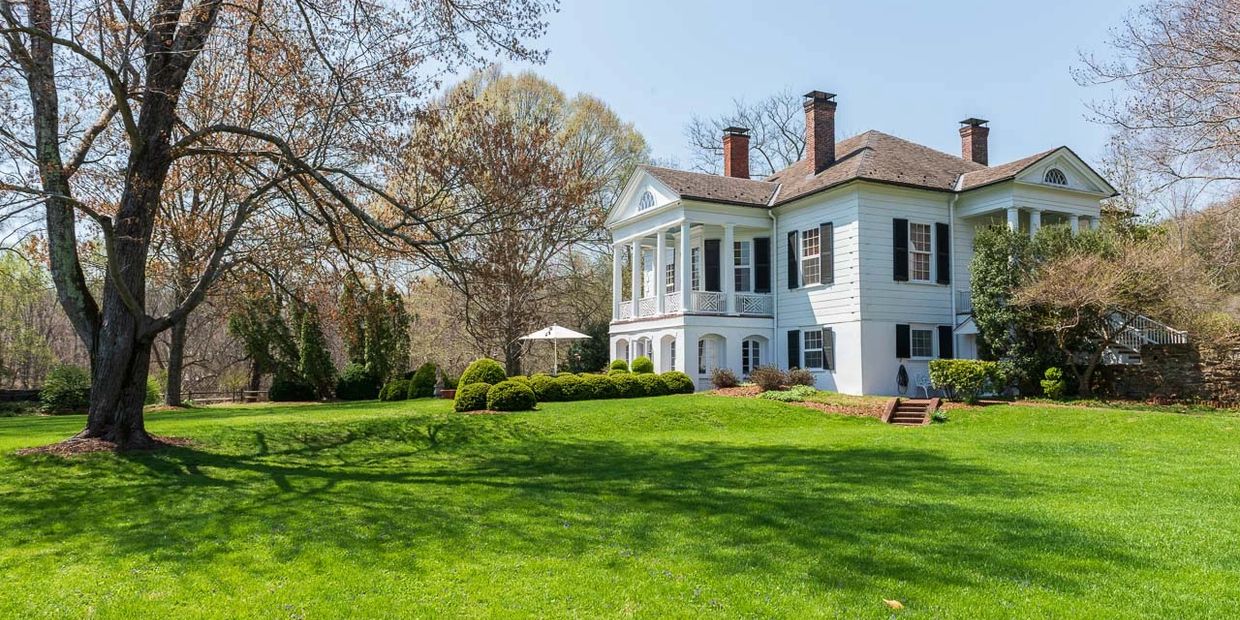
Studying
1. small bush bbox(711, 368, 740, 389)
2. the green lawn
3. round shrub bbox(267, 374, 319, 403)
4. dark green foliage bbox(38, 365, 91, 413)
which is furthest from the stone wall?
dark green foliage bbox(38, 365, 91, 413)

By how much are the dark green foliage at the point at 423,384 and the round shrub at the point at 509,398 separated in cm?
899

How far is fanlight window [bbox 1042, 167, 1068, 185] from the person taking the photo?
75.5 ft

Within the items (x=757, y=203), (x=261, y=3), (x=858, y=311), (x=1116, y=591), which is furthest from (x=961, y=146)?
(x=1116, y=591)

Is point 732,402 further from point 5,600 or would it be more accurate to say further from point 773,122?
point 773,122

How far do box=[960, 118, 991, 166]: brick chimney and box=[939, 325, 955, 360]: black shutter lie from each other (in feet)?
25.9

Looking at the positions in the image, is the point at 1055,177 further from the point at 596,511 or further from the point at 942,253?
the point at 596,511

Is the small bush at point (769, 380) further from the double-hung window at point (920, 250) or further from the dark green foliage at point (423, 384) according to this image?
the dark green foliage at point (423, 384)

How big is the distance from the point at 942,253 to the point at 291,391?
74.0 feet

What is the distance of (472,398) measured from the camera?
18.3 meters

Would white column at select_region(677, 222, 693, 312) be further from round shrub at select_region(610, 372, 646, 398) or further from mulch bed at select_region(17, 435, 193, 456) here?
mulch bed at select_region(17, 435, 193, 456)

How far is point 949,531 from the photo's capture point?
6.73m

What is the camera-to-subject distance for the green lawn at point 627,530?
516cm

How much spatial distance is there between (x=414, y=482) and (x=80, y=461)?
4.82 meters

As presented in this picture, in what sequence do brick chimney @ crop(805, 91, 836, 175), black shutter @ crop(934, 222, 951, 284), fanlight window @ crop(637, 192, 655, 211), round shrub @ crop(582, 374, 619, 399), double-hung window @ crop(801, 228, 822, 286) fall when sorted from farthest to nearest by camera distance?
fanlight window @ crop(637, 192, 655, 211) < brick chimney @ crop(805, 91, 836, 175) < double-hung window @ crop(801, 228, 822, 286) < black shutter @ crop(934, 222, 951, 284) < round shrub @ crop(582, 374, 619, 399)
